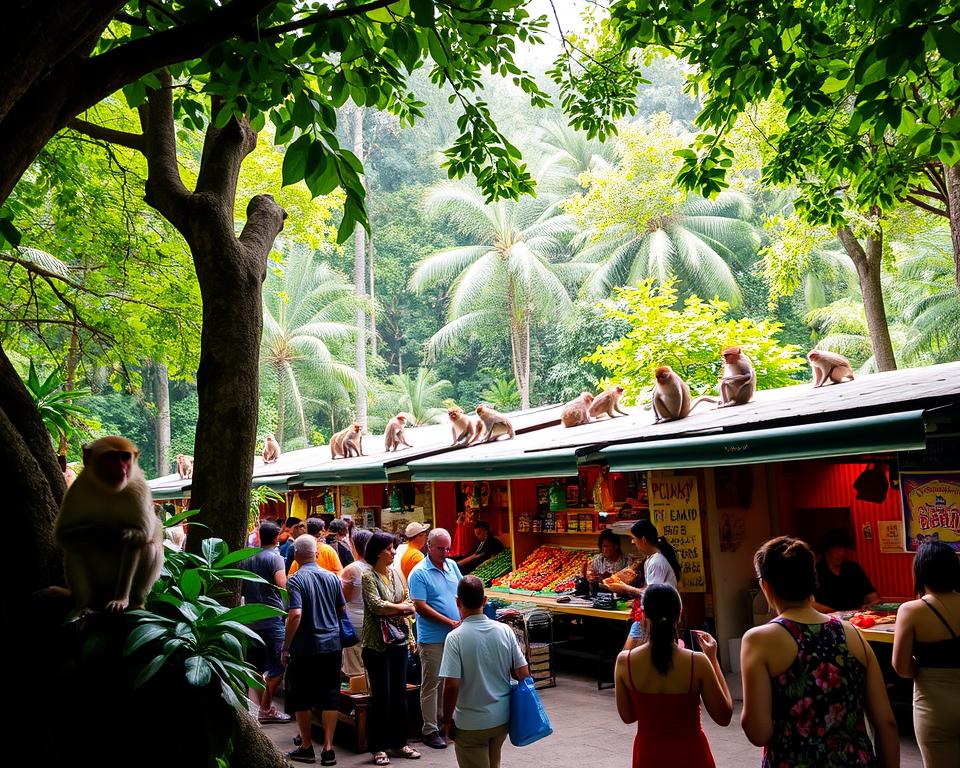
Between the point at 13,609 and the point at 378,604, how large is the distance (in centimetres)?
463

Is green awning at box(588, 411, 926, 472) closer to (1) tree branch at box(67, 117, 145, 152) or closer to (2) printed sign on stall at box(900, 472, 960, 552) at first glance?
(2) printed sign on stall at box(900, 472, 960, 552)

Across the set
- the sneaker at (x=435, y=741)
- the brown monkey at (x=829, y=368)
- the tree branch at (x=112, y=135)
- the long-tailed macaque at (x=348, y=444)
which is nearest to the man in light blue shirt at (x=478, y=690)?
the sneaker at (x=435, y=741)

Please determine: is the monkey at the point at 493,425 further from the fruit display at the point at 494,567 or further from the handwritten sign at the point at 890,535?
the handwritten sign at the point at 890,535

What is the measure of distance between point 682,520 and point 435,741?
3471 mm

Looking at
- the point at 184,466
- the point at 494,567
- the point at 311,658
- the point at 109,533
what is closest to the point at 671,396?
the point at 494,567

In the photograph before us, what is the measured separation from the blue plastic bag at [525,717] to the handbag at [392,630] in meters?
2.32

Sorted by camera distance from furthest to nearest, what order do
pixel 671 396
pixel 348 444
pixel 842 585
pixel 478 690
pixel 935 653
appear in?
pixel 348 444, pixel 671 396, pixel 842 585, pixel 478 690, pixel 935 653

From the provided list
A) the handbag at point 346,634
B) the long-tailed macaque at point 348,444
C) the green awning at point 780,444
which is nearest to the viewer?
the green awning at point 780,444

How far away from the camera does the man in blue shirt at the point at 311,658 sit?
23.6ft

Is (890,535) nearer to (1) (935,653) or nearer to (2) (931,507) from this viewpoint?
(2) (931,507)

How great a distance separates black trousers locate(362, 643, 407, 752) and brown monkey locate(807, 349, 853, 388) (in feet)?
20.2

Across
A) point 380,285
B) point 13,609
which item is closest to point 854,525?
point 13,609

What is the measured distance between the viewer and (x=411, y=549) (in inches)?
328

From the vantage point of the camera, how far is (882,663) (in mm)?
7891
